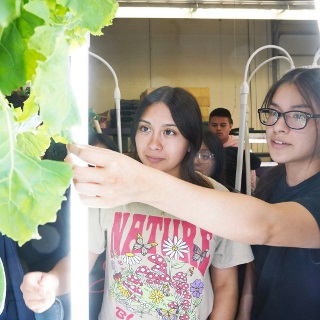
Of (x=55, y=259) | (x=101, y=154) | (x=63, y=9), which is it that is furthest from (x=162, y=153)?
(x=63, y=9)

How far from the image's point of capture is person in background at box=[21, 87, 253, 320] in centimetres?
111

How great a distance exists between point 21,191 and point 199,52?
6.39 m

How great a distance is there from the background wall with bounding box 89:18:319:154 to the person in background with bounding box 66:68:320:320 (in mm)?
5138

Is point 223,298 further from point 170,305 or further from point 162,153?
point 162,153

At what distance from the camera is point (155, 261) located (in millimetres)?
1123

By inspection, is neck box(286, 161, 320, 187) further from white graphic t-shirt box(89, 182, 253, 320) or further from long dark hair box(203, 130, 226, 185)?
long dark hair box(203, 130, 226, 185)

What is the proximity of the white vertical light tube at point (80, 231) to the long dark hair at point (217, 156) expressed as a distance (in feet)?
4.41

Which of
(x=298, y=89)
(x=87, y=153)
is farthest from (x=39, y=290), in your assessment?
(x=298, y=89)

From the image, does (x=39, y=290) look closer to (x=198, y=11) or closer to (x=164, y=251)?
(x=164, y=251)

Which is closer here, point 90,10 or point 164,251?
point 90,10

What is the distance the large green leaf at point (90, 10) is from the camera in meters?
0.41

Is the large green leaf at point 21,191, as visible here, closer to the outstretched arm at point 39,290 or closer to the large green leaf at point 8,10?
the large green leaf at point 8,10

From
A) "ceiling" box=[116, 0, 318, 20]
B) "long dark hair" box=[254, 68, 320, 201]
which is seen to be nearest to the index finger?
"long dark hair" box=[254, 68, 320, 201]

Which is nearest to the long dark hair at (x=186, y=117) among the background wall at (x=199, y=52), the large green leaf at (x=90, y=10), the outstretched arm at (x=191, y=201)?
the outstretched arm at (x=191, y=201)
